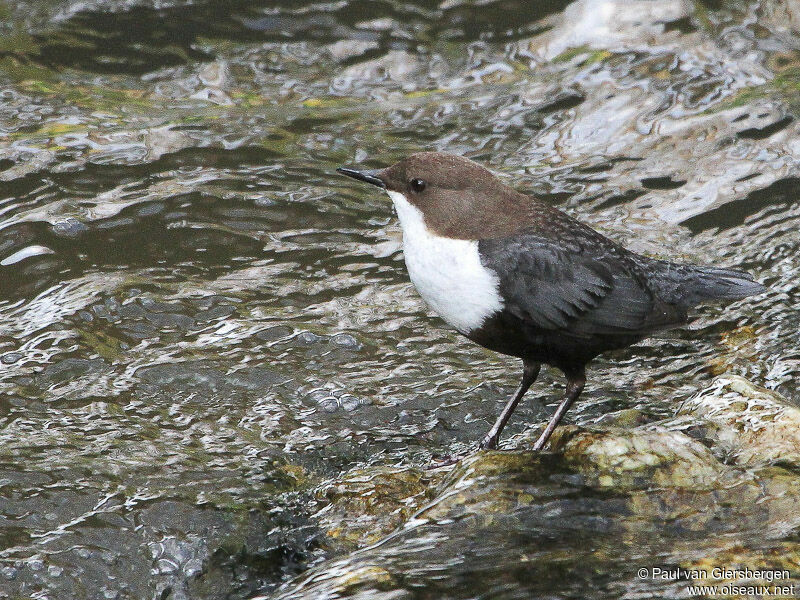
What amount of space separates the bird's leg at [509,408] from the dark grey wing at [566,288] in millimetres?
267

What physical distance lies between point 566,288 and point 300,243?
2.02m

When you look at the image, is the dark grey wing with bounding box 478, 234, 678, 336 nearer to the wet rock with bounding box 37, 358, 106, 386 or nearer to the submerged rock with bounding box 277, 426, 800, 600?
the submerged rock with bounding box 277, 426, 800, 600

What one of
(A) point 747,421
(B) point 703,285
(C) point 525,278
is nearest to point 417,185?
(C) point 525,278

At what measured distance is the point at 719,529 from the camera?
132 inches

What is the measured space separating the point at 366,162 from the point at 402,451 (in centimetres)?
266

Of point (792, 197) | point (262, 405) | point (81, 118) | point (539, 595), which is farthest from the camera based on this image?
point (81, 118)

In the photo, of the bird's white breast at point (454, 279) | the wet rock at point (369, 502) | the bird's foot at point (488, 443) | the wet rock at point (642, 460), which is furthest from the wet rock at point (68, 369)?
the wet rock at point (642, 460)

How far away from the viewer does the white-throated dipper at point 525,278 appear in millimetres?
4043

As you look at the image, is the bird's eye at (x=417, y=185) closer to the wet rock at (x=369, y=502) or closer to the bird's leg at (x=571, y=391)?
the bird's leg at (x=571, y=391)

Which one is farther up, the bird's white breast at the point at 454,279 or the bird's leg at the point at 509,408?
the bird's white breast at the point at 454,279

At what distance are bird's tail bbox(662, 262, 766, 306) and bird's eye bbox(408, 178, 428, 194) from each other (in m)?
1.10

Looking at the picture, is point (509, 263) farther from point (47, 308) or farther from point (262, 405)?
point (47, 308)

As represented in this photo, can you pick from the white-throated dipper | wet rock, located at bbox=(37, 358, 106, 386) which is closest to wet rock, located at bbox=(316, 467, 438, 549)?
the white-throated dipper

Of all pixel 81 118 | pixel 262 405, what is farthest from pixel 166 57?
pixel 262 405
